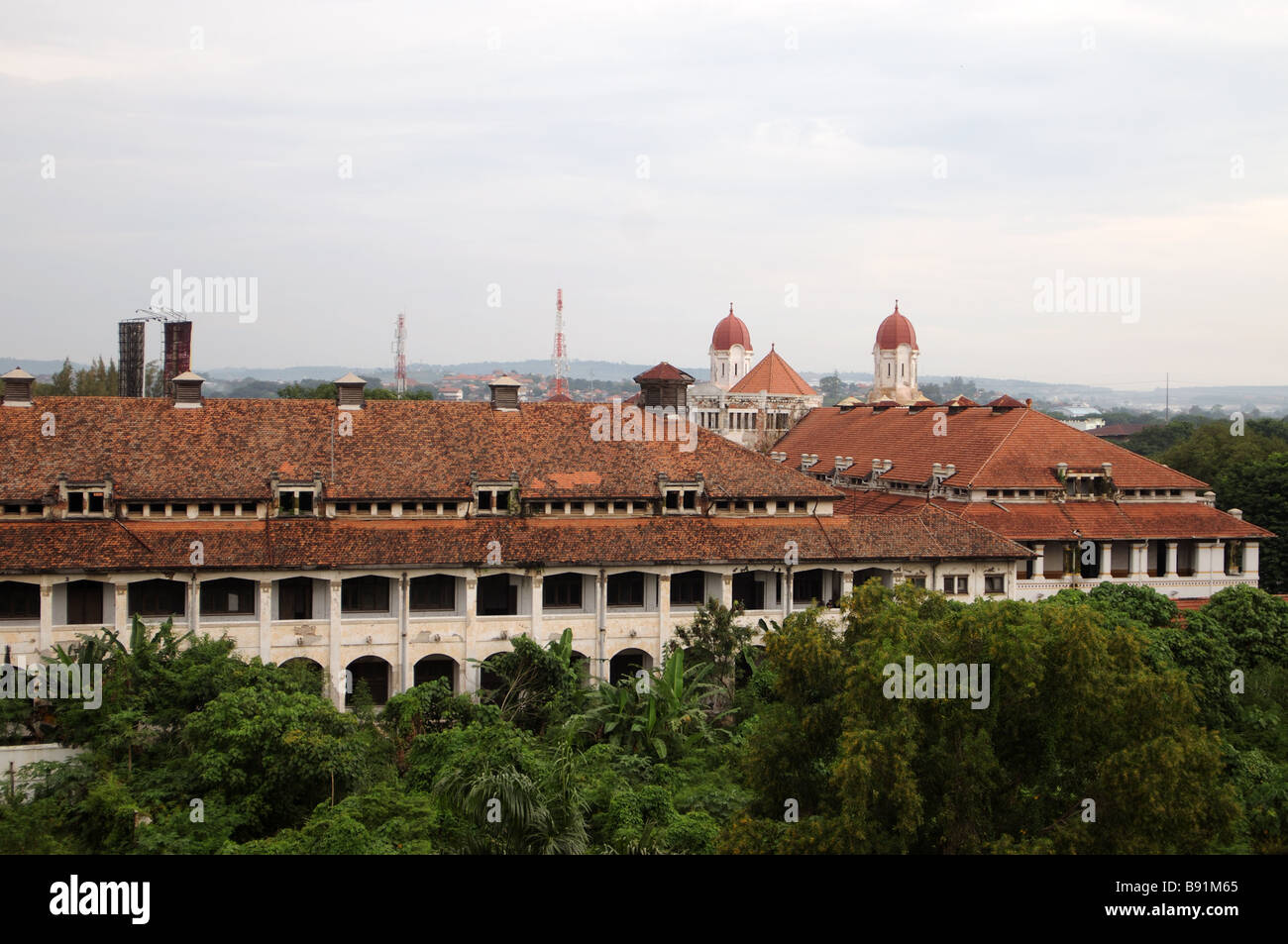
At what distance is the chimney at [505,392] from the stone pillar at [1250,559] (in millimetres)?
33679

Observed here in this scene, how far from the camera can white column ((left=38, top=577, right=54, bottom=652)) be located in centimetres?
3812

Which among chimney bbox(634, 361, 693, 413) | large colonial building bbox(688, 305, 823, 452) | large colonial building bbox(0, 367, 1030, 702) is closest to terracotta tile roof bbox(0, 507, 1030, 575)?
large colonial building bbox(0, 367, 1030, 702)

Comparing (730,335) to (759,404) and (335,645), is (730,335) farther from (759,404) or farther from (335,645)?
→ (335,645)

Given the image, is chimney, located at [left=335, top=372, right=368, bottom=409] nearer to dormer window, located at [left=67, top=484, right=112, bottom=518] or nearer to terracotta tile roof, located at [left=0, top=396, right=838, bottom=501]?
terracotta tile roof, located at [left=0, top=396, right=838, bottom=501]

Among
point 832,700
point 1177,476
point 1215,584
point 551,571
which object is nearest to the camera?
point 832,700

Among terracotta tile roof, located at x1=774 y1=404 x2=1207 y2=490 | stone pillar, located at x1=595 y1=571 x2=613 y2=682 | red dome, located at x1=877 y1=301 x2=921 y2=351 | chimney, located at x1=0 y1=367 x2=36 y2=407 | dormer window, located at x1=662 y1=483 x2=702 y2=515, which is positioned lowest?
stone pillar, located at x1=595 y1=571 x2=613 y2=682

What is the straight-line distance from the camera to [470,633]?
41.6m

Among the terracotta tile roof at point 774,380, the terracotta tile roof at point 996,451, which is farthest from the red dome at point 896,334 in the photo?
the terracotta tile roof at point 996,451

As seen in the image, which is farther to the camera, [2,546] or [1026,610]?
[2,546]

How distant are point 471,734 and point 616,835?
6.01 meters

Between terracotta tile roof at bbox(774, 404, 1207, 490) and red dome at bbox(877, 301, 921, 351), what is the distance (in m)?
31.3

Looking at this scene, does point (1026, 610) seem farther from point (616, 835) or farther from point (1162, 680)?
point (616, 835)

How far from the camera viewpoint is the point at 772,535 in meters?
44.4
